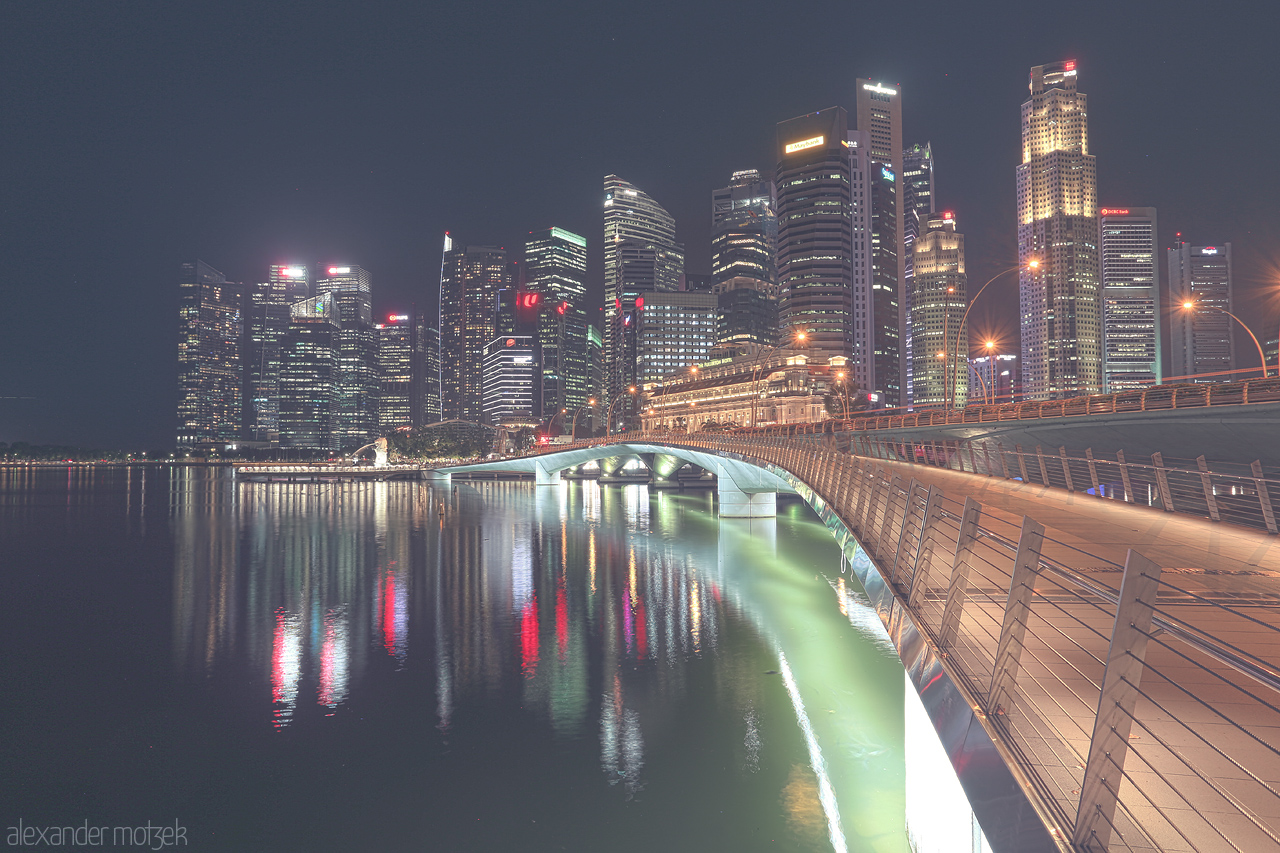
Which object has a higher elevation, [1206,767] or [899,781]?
[1206,767]

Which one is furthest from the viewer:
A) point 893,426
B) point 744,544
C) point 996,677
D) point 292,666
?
point 893,426

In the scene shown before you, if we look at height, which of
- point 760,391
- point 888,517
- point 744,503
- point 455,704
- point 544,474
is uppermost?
point 760,391

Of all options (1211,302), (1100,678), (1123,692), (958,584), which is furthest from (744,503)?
(1211,302)

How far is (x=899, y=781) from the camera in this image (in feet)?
42.7

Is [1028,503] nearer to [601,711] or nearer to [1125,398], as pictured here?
[601,711]

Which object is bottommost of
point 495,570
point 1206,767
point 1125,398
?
point 495,570

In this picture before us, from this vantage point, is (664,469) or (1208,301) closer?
(664,469)

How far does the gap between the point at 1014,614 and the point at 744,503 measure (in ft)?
183

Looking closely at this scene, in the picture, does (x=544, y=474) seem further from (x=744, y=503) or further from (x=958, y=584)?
(x=958, y=584)

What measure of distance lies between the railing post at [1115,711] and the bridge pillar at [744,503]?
56.3 m

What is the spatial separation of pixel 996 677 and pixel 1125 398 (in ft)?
127

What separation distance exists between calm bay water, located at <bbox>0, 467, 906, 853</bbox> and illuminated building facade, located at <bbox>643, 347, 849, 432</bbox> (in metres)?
111

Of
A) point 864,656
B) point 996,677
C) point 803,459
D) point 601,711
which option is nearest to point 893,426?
point 803,459

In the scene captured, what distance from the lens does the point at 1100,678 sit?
18.9 feet
